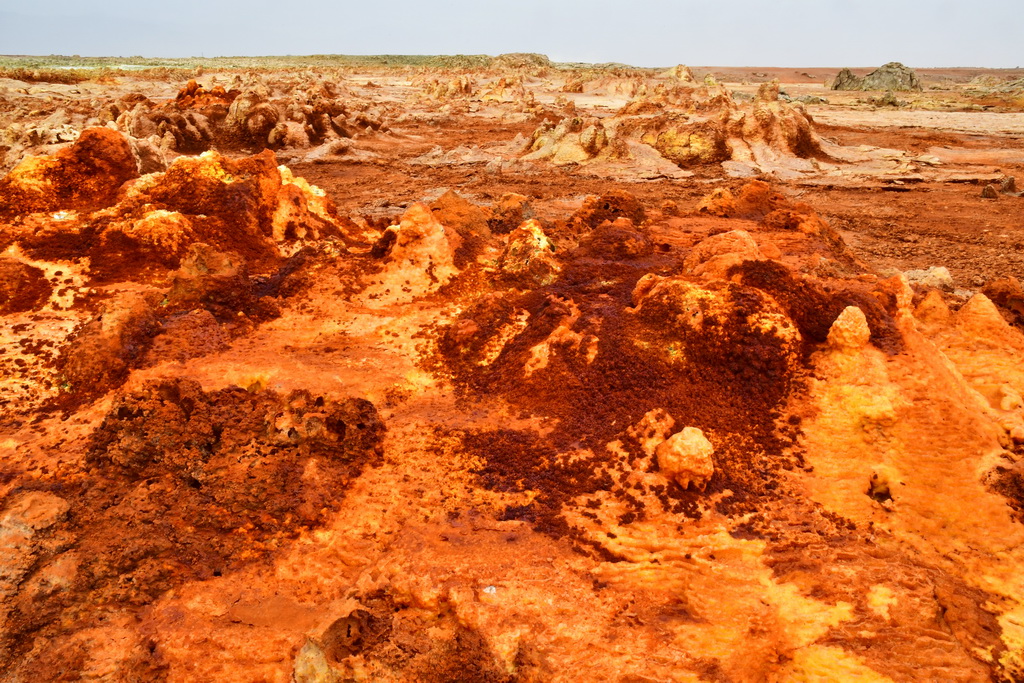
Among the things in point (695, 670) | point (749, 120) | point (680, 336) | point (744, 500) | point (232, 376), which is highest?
point (749, 120)

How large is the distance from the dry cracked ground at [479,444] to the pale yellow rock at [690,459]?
2 centimetres

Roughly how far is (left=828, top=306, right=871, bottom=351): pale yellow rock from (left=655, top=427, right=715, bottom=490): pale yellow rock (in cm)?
98

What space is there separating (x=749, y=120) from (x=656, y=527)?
39.3 ft

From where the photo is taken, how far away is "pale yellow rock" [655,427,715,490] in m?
2.79

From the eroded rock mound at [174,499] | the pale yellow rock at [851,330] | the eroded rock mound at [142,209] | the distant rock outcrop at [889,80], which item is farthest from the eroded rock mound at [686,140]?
the distant rock outcrop at [889,80]

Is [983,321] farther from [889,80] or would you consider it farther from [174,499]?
[889,80]

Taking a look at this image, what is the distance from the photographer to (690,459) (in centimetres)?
280

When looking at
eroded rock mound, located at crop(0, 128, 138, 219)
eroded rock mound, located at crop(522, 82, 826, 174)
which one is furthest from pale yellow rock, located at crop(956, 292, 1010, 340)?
eroded rock mound, located at crop(522, 82, 826, 174)

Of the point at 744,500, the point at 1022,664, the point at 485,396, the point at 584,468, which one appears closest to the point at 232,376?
the point at 485,396

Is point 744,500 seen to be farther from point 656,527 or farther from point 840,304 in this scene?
point 840,304

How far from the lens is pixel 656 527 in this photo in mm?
2650

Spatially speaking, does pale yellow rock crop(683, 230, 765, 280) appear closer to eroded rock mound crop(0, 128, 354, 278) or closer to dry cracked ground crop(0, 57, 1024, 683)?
dry cracked ground crop(0, 57, 1024, 683)

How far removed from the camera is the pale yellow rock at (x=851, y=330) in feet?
10.4

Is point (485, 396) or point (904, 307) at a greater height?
point (904, 307)
